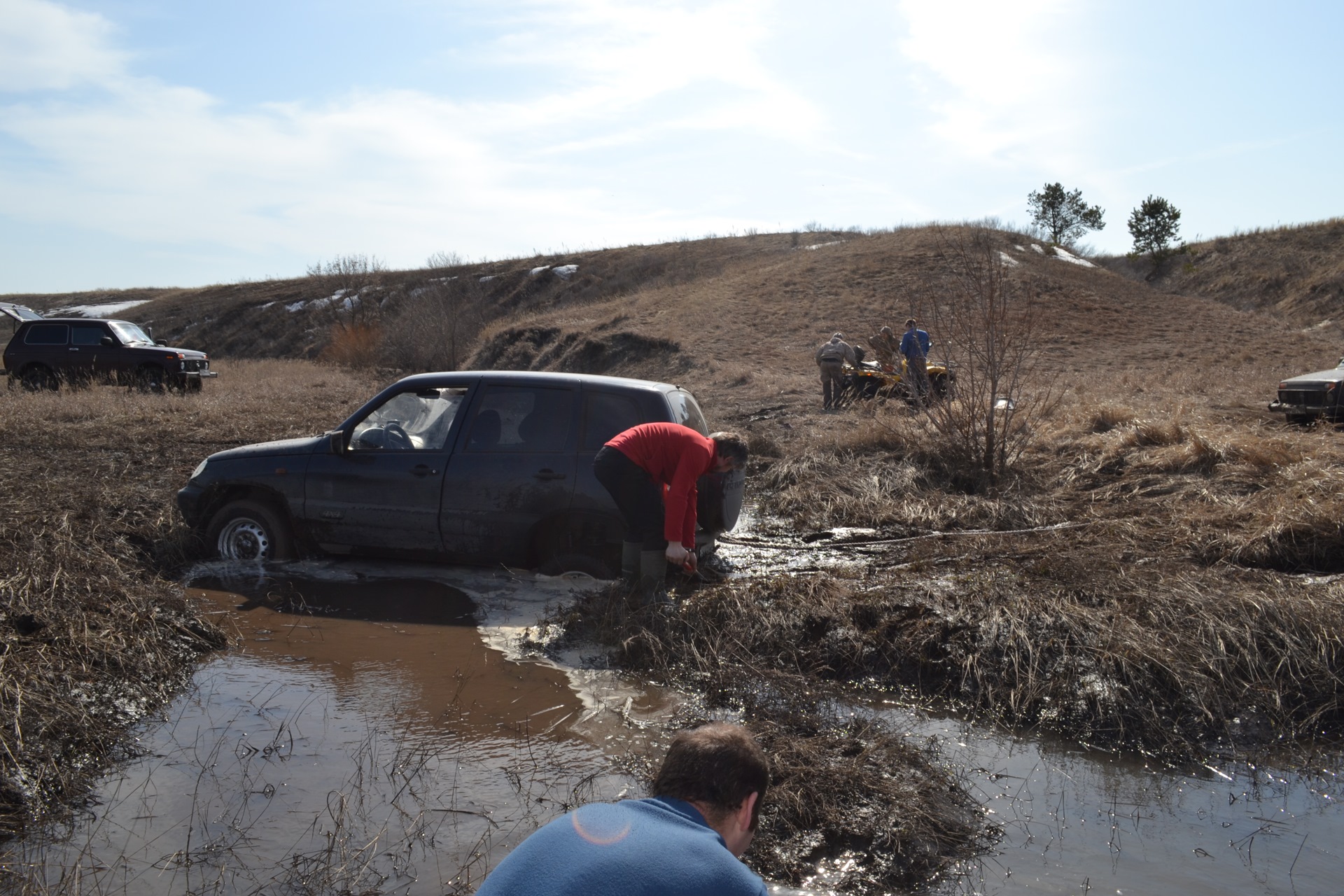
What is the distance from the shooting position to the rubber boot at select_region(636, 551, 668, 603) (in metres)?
6.07

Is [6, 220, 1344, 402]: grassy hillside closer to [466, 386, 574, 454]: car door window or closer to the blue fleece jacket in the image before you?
[466, 386, 574, 454]: car door window

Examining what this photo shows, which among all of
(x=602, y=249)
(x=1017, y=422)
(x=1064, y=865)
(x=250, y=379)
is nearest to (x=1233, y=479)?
(x=1017, y=422)

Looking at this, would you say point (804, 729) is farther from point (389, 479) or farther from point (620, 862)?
point (389, 479)

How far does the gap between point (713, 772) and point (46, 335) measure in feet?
73.7

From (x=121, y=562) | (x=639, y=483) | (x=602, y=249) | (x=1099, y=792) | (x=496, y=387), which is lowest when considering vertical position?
(x=1099, y=792)

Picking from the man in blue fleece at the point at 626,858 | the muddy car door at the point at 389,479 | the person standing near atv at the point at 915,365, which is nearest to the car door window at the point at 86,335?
the muddy car door at the point at 389,479

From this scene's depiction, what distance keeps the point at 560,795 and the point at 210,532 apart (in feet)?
15.2

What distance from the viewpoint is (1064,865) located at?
3.59 m

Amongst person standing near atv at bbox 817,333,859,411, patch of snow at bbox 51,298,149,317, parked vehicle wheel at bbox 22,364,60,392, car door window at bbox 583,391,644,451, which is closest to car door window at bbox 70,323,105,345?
parked vehicle wheel at bbox 22,364,60,392

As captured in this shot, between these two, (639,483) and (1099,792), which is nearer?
(1099,792)

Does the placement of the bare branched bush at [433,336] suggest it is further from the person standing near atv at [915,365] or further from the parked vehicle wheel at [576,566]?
the parked vehicle wheel at [576,566]

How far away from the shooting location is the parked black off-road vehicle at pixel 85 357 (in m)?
19.6

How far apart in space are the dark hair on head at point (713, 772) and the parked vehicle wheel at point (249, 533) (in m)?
5.85

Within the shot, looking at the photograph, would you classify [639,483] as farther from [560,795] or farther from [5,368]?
[5,368]
